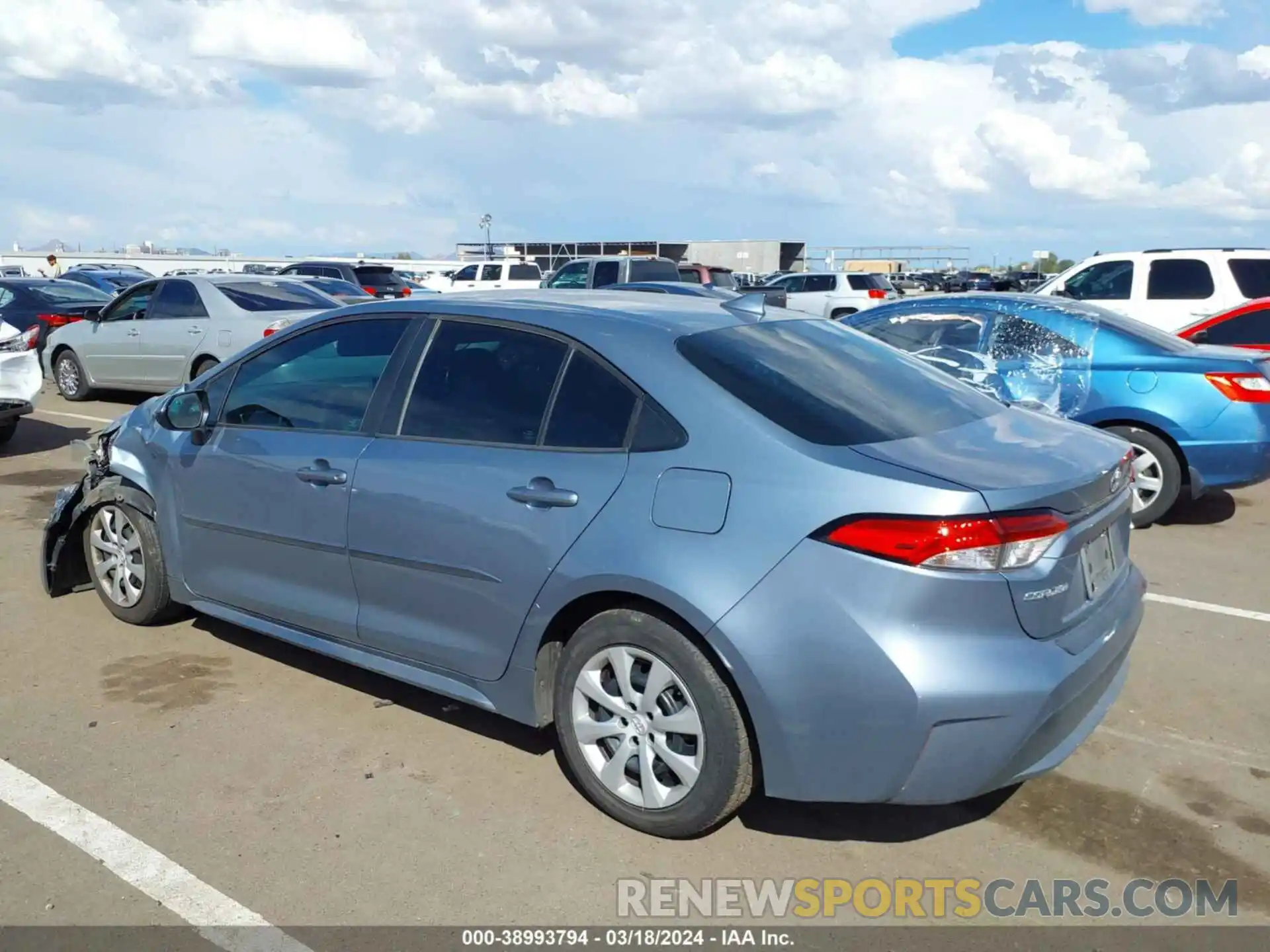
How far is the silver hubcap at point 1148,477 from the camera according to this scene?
737 cm

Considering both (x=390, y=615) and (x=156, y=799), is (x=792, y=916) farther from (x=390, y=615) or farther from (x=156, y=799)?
(x=156, y=799)

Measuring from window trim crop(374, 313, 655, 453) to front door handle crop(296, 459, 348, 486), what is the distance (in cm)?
21

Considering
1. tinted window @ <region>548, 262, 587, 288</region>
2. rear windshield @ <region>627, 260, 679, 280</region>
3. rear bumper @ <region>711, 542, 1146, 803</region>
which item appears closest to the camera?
rear bumper @ <region>711, 542, 1146, 803</region>

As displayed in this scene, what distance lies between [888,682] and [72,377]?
533 inches

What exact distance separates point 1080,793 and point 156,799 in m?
3.19

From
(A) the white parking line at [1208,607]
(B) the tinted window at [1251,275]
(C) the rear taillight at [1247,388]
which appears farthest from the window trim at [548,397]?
(B) the tinted window at [1251,275]

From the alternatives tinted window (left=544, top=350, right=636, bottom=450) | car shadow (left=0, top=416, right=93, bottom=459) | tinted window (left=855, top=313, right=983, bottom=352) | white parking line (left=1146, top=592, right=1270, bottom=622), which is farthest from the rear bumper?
car shadow (left=0, top=416, right=93, bottom=459)

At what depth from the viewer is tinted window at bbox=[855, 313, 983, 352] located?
8.02 meters

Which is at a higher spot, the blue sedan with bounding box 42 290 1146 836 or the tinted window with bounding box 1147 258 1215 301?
the tinted window with bounding box 1147 258 1215 301

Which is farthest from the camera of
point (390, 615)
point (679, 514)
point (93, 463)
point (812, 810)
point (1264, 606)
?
point (1264, 606)

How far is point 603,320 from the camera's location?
12.3 feet

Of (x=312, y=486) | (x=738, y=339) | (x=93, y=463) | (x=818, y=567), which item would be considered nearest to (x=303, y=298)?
(x=93, y=463)

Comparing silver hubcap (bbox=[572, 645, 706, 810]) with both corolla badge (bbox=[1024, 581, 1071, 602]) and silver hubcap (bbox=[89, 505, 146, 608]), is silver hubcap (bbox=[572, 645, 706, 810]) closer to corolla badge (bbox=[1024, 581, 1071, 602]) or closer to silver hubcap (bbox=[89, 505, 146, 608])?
corolla badge (bbox=[1024, 581, 1071, 602])

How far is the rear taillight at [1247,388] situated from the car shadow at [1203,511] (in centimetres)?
107
